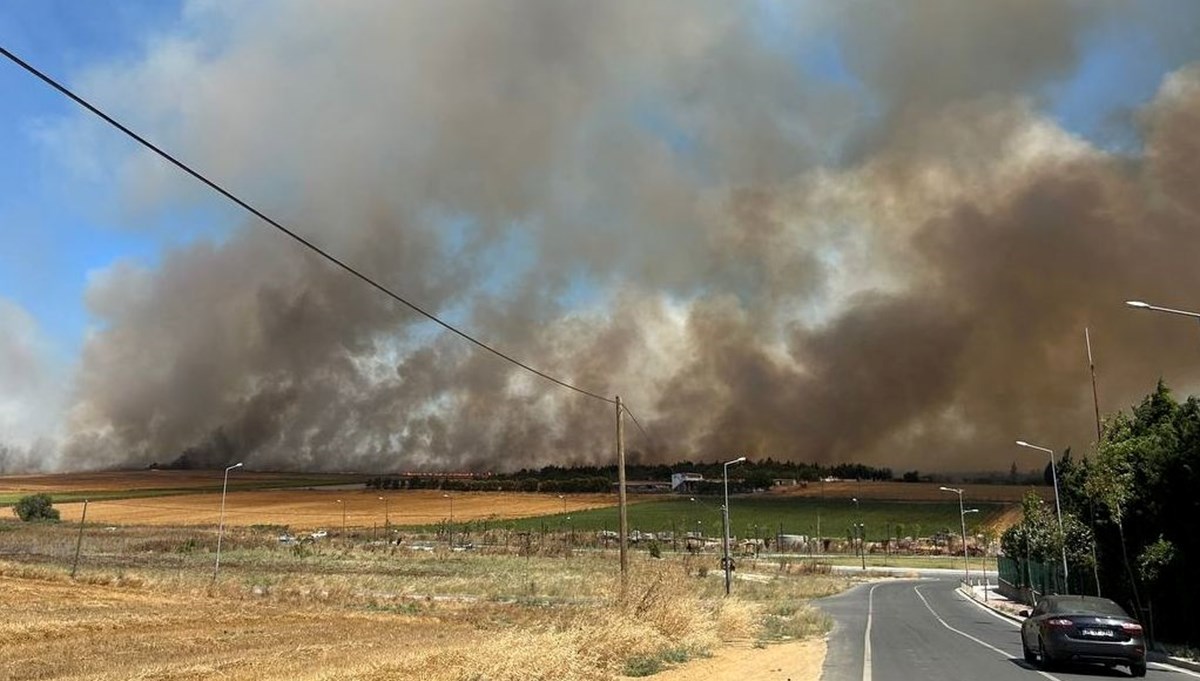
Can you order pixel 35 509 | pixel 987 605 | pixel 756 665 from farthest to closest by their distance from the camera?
pixel 35 509, pixel 987 605, pixel 756 665

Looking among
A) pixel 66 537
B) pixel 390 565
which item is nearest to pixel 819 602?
pixel 390 565

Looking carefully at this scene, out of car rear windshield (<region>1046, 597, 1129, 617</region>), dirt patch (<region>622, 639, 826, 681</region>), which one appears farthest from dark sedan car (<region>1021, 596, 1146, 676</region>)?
dirt patch (<region>622, 639, 826, 681</region>)

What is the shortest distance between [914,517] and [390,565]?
416ft

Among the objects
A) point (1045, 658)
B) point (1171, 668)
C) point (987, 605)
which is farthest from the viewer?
point (987, 605)

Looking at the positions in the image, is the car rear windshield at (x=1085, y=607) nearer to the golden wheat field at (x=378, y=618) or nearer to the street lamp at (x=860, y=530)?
the golden wheat field at (x=378, y=618)

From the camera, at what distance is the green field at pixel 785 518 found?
521ft

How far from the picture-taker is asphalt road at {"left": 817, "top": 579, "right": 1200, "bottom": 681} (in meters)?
21.0

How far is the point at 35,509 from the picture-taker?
136750mm

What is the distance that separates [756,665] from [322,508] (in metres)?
146

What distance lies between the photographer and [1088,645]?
2125 cm

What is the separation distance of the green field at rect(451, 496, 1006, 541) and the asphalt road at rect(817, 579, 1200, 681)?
98557mm

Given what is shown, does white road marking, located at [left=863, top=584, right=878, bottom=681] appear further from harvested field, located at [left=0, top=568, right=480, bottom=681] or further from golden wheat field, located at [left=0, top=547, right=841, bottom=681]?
harvested field, located at [left=0, top=568, right=480, bottom=681]

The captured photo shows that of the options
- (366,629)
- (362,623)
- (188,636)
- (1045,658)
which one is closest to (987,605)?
(1045,658)

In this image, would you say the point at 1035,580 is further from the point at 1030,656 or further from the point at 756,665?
the point at 756,665
